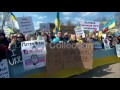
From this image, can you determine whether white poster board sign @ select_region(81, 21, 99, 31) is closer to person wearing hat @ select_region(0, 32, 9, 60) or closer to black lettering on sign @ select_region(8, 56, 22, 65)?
black lettering on sign @ select_region(8, 56, 22, 65)

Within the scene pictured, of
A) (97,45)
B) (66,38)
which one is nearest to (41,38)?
(66,38)

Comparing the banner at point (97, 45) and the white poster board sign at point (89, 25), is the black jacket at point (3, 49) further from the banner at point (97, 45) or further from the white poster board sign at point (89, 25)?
the banner at point (97, 45)

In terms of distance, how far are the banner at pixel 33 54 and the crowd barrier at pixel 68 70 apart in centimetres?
18

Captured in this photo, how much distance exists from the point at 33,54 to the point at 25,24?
1.03 m

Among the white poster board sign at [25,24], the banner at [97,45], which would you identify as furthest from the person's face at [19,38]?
the banner at [97,45]

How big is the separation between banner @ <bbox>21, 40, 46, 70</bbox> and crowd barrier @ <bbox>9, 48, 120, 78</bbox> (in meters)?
0.18

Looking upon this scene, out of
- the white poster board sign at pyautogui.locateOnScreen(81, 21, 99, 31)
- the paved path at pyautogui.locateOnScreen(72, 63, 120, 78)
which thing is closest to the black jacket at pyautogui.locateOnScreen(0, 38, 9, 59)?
the paved path at pyautogui.locateOnScreen(72, 63, 120, 78)

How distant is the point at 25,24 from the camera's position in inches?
340

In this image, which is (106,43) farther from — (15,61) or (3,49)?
(3,49)
